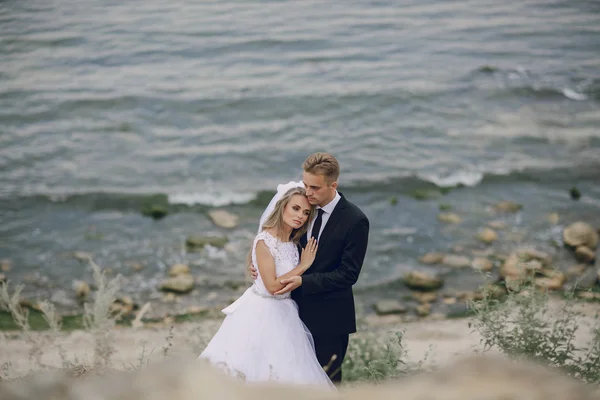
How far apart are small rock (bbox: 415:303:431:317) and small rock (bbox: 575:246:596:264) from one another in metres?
3.05

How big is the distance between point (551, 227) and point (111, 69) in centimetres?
1433

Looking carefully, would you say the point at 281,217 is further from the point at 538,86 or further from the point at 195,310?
the point at 538,86

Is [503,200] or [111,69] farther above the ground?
[111,69]

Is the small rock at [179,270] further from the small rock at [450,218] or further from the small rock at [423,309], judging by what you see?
the small rock at [450,218]

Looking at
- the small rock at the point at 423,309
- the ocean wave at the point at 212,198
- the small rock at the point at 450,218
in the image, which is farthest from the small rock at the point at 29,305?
the small rock at the point at 450,218

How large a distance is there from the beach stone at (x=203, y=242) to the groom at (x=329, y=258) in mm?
6722

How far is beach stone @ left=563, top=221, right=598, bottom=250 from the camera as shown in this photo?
10.9 meters

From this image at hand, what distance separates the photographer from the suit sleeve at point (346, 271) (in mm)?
4547

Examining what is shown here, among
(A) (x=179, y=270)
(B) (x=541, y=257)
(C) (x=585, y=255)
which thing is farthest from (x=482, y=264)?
(A) (x=179, y=270)

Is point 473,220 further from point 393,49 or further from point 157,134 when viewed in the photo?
point 393,49

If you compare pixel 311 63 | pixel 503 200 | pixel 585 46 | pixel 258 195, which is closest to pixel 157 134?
pixel 258 195

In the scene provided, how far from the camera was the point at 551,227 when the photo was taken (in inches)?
464

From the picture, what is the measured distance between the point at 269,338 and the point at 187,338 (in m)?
3.61

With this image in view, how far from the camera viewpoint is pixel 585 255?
1055cm
